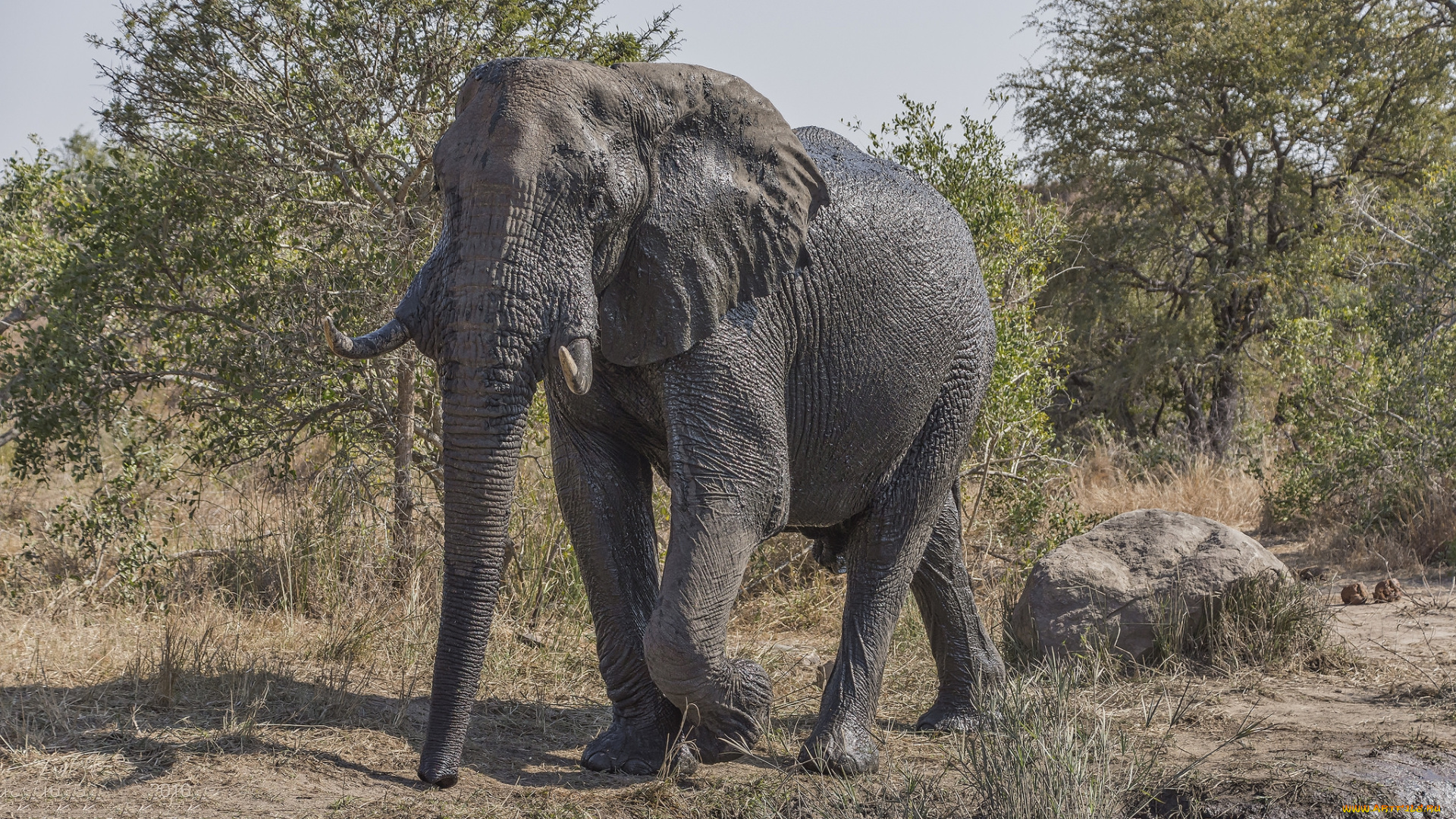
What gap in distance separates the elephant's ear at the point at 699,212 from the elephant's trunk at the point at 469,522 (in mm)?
494

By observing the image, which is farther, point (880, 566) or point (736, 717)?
point (880, 566)

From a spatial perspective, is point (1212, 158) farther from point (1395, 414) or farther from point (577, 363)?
point (577, 363)

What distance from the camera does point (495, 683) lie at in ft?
18.7

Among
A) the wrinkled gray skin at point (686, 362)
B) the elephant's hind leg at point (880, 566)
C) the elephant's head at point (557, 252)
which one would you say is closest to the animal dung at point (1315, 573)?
the elephant's hind leg at point (880, 566)

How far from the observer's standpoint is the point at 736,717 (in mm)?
4141

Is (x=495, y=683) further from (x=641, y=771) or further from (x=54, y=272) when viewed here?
(x=54, y=272)

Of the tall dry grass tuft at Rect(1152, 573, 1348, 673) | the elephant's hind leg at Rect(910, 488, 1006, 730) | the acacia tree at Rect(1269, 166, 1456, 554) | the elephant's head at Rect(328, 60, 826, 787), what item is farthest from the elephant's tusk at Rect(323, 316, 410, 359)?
the acacia tree at Rect(1269, 166, 1456, 554)

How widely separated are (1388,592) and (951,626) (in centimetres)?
398

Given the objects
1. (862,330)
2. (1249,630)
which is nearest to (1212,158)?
(1249,630)

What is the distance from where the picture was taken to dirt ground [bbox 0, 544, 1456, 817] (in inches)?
155

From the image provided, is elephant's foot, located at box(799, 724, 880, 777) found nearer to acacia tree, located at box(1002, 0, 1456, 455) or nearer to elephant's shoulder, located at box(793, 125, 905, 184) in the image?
elephant's shoulder, located at box(793, 125, 905, 184)

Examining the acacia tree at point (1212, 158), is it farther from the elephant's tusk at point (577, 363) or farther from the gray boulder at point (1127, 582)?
the elephant's tusk at point (577, 363)

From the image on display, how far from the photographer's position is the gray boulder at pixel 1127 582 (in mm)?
5965

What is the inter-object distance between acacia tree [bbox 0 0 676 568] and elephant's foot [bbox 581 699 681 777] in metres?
2.82
